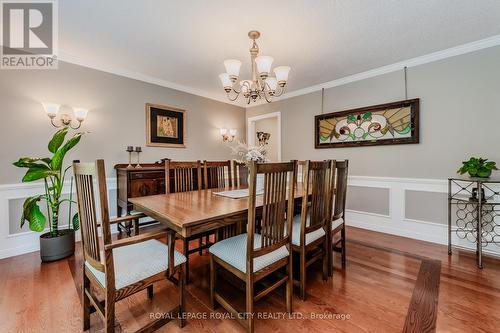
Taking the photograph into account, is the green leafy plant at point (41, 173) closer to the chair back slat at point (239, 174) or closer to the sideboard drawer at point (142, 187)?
the sideboard drawer at point (142, 187)

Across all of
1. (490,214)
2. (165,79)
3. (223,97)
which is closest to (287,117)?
(223,97)

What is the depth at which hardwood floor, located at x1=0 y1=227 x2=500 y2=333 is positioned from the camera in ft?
4.76

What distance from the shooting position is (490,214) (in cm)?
248

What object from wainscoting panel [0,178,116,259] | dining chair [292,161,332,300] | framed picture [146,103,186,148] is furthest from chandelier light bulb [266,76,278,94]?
wainscoting panel [0,178,116,259]

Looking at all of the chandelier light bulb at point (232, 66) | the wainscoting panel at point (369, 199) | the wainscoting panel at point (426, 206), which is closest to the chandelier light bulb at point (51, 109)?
the chandelier light bulb at point (232, 66)

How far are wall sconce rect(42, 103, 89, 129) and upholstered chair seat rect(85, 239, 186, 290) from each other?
2157mm

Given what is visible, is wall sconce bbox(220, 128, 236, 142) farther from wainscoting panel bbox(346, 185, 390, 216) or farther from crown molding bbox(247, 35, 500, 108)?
wainscoting panel bbox(346, 185, 390, 216)

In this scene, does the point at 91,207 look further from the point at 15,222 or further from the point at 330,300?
the point at 15,222

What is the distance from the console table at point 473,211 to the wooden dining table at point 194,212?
2415 mm

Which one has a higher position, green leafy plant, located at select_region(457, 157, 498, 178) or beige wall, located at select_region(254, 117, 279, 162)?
beige wall, located at select_region(254, 117, 279, 162)

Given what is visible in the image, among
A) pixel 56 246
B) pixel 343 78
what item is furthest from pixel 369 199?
pixel 56 246

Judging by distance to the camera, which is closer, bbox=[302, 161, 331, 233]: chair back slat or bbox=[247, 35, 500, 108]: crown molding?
bbox=[302, 161, 331, 233]: chair back slat

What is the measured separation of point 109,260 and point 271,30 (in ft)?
7.85

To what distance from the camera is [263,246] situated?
1404mm
